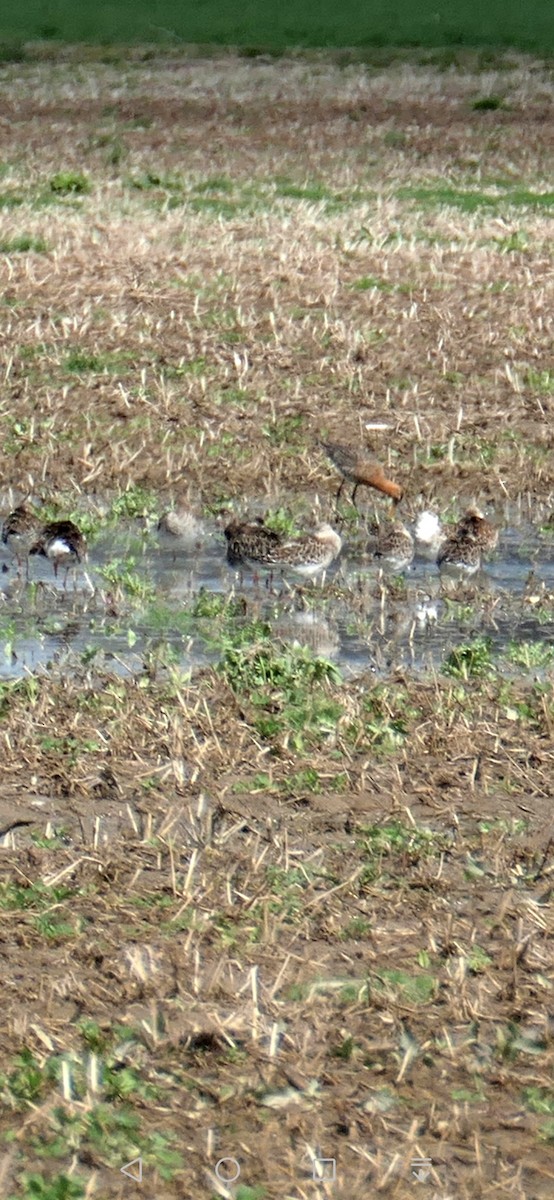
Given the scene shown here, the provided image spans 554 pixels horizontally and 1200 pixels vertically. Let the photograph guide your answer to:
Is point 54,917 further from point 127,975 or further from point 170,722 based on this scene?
point 170,722

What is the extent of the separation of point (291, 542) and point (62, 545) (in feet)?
3.90

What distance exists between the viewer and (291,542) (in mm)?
9617

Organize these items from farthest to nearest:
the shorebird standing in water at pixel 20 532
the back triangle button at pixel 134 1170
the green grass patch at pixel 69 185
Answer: the green grass patch at pixel 69 185 < the shorebird standing in water at pixel 20 532 < the back triangle button at pixel 134 1170

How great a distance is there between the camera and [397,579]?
32.7 ft

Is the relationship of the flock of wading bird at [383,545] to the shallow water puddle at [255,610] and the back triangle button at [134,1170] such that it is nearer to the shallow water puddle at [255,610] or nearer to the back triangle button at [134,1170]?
the shallow water puddle at [255,610]

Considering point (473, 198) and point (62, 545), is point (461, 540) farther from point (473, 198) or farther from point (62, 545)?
point (473, 198)

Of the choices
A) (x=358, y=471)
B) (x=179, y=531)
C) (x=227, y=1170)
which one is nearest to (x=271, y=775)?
(x=227, y=1170)

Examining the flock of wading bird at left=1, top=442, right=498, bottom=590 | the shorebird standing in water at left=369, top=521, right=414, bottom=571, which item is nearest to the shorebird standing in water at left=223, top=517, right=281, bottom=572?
the flock of wading bird at left=1, top=442, right=498, bottom=590

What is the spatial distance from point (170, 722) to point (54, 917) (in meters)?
1.54

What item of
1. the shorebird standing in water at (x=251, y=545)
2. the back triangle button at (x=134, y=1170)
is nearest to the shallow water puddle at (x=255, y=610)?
the shorebird standing in water at (x=251, y=545)

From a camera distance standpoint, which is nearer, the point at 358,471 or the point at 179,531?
the point at 179,531

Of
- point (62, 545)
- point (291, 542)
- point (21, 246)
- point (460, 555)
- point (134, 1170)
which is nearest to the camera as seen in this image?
point (134, 1170)

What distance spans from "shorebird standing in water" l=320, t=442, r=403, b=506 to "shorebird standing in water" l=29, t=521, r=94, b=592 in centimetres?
197

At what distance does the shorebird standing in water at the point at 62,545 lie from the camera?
32.1ft
